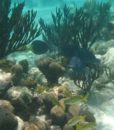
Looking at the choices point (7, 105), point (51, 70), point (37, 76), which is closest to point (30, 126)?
point (7, 105)

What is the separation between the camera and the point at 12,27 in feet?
28.8

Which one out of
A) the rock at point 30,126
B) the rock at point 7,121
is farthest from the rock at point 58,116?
the rock at point 7,121

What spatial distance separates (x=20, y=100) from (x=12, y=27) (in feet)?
11.7

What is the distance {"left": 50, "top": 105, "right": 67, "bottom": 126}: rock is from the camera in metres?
5.85

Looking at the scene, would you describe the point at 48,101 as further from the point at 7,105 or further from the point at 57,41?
the point at 57,41

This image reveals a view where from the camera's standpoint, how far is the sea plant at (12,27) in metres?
8.59

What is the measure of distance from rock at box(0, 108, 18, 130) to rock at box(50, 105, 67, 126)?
119cm

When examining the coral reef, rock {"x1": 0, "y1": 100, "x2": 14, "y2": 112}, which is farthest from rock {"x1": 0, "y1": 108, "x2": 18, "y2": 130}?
the coral reef

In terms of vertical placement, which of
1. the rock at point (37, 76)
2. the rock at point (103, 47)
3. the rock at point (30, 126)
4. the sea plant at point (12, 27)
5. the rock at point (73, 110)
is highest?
the sea plant at point (12, 27)

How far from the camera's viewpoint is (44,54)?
459 inches

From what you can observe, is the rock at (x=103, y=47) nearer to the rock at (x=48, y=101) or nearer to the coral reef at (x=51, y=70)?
the coral reef at (x=51, y=70)

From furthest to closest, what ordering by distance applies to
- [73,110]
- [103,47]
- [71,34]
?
1. [103,47]
2. [71,34]
3. [73,110]

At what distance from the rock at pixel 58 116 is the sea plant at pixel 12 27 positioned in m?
3.52

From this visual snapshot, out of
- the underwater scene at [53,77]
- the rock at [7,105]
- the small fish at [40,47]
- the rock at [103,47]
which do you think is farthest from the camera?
the rock at [103,47]
